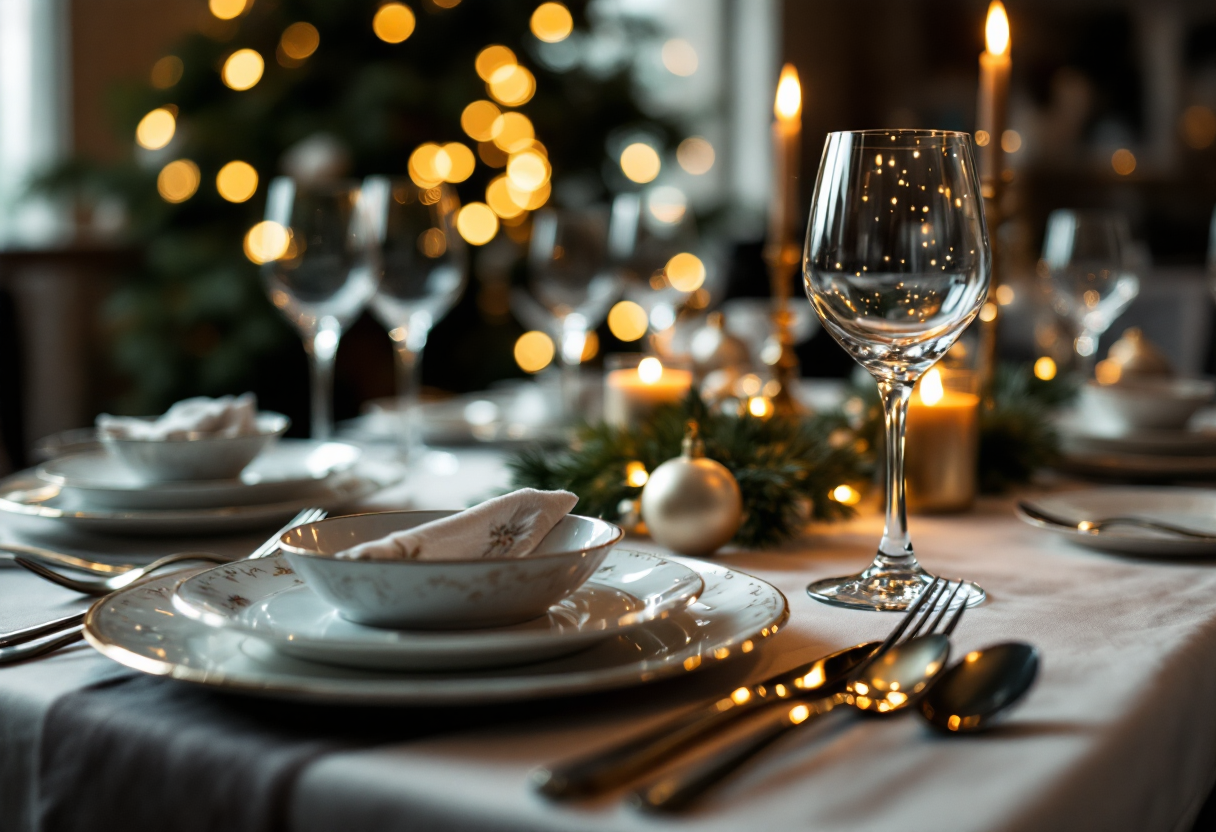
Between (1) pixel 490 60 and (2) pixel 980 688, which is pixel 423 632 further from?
(1) pixel 490 60

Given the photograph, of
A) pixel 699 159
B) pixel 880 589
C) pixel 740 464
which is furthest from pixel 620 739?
pixel 699 159

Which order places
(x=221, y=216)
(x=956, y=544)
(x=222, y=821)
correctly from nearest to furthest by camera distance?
(x=222, y=821), (x=956, y=544), (x=221, y=216)

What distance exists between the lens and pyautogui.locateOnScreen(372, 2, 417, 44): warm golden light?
301 cm

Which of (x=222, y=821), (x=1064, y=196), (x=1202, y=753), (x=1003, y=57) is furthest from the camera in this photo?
(x=1064, y=196)

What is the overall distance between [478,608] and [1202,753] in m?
0.37

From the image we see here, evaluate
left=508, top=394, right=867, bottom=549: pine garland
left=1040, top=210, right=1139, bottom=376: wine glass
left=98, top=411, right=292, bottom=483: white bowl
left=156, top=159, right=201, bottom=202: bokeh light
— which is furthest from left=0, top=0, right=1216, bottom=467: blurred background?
left=98, top=411, right=292, bottom=483: white bowl

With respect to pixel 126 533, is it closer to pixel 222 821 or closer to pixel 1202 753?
pixel 222 821

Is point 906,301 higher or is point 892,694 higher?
point 906,301

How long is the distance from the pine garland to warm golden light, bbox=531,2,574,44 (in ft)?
7.87

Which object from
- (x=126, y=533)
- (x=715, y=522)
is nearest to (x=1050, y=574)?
(x=715, y=522)

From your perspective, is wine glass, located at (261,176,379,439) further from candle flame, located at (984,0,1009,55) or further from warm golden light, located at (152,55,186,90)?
warm golden light, located at (152,55,186,90)

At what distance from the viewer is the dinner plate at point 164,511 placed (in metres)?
0.83

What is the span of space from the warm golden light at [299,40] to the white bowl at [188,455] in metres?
2.35

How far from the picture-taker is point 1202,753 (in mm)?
592
